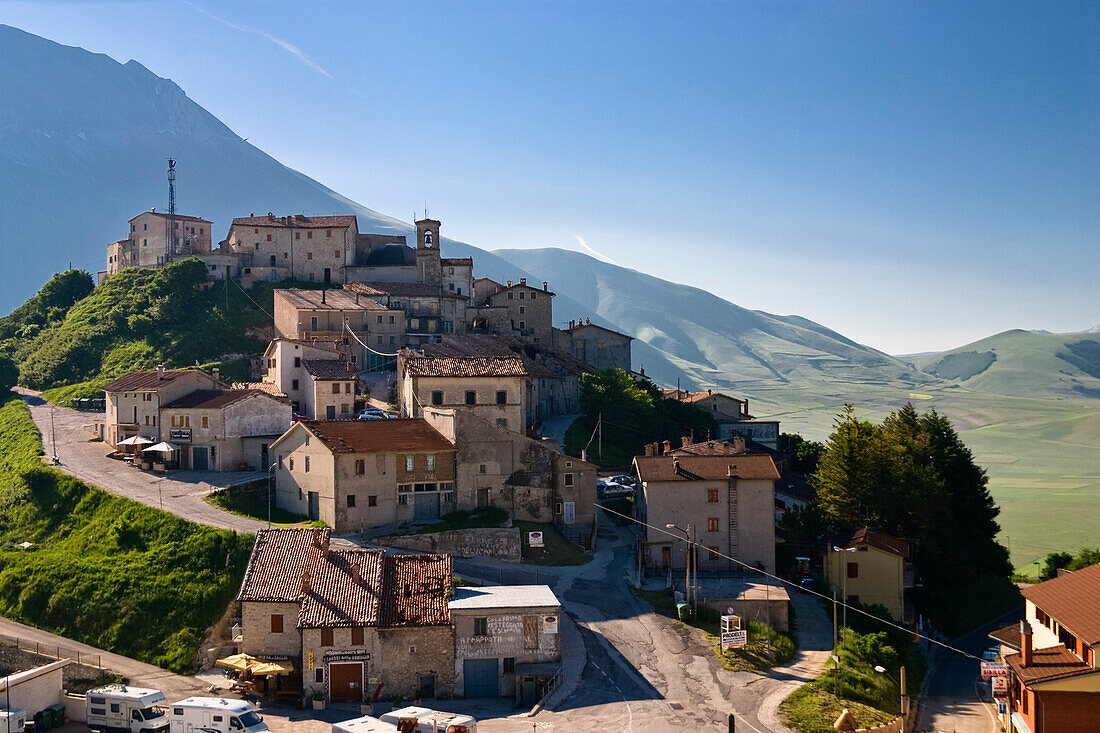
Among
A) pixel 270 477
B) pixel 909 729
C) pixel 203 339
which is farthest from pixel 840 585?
pixel 203 339

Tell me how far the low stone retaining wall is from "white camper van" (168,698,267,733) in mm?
14402

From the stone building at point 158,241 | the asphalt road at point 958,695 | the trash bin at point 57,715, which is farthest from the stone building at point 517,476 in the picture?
the stone building at point 158,241

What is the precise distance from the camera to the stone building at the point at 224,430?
2422 inches

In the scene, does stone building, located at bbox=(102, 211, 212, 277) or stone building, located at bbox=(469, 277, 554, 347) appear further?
stone building, located at bbox=(102, 211, 212, 277)

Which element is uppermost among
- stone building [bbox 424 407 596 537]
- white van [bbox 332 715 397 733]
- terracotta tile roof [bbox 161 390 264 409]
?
terracotta tile roof [bbox 161 390 264 409]

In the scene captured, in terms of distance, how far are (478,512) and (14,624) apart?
2319cm

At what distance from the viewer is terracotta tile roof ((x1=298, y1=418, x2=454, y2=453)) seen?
5319cm

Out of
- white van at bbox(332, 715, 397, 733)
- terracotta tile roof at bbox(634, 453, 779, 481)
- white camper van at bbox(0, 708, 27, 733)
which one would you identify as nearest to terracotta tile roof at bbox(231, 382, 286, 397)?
terracotta tile roof at bbox(634, 453, 779, 481)

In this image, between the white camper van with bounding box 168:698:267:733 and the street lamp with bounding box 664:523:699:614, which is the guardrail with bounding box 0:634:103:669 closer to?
the white camper van with bounding box 168:698:267:733

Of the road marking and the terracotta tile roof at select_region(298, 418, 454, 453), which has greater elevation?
the terracotta tile roof at select_region(298, 418, 454, 453)

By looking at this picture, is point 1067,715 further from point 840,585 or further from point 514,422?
point 514,422

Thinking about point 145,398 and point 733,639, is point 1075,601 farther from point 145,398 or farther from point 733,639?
point 145,398

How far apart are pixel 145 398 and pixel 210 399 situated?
15.1 ft

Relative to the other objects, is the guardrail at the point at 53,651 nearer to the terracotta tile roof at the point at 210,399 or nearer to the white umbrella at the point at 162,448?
the white umbrella at the point at 162,448
